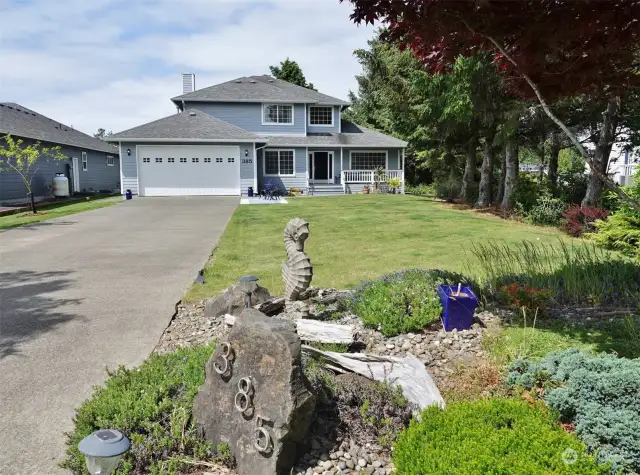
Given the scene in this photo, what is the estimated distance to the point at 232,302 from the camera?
5520mm

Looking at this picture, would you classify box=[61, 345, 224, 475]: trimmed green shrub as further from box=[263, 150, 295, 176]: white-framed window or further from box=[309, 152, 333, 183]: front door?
box=[309, 152, 333, 183]: front door

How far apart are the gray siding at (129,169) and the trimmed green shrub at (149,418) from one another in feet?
79.0

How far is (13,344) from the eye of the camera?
16.0 feet

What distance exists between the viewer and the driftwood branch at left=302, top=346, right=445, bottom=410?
3.31 m

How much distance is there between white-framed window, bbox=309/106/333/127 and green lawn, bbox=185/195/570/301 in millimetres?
11947

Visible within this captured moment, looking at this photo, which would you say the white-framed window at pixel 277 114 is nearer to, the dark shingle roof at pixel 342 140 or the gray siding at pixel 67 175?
the dark shingle roof at pixel 342 140

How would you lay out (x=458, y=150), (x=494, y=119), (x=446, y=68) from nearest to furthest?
(x=446, y=68)
(x=494, y=119)
(x=458, y=150)

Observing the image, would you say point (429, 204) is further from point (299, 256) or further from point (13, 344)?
point (13, 344)

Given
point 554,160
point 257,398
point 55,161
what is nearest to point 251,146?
point 55,161

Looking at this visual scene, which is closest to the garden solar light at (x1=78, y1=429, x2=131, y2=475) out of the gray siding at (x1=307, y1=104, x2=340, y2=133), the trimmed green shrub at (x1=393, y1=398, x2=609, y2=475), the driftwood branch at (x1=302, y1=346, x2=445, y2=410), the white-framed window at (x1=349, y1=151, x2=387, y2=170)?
the trimmed green shrub at (x1=393, y1=398, x2=609, y2=475)

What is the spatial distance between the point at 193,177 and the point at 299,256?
2242 centimetres

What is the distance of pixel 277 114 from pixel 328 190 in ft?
18.5

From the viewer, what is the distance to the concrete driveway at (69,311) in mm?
3404

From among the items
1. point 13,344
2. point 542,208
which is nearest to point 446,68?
point 13,344
